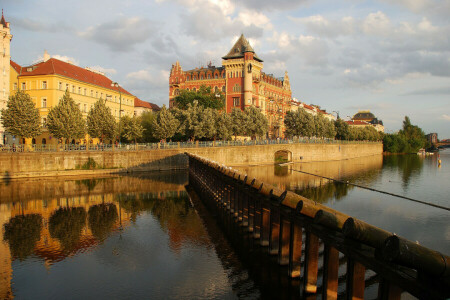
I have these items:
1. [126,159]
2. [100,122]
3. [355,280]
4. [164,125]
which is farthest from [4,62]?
[355,280]

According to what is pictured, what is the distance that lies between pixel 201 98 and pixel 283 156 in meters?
29.5

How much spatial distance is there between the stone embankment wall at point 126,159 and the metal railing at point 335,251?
40168mm

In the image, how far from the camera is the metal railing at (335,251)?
26.7 ft

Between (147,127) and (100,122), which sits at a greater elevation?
(100,122)

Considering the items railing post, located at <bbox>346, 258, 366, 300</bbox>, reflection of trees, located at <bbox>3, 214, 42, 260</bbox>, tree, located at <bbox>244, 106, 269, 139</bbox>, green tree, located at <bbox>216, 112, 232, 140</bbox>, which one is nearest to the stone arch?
tree, located at <bbox>244, 106, 269, 139</bbox>

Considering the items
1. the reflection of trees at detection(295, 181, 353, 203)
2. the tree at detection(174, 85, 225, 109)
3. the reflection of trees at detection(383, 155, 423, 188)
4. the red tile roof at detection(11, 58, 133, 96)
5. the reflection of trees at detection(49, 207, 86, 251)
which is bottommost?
the reflection of trees at detection(383, 155, 423, 188)

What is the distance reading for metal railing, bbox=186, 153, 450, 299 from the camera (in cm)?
814

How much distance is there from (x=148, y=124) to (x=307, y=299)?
74.6 m

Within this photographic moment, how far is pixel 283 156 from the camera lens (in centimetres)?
9512

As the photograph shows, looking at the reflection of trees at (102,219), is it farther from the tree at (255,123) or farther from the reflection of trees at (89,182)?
the tree at (255,123)

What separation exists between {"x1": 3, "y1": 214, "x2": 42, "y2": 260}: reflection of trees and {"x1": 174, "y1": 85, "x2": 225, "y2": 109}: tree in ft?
244

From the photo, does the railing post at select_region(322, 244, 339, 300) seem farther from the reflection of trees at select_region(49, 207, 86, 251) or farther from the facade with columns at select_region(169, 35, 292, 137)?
the facade with columns at select_region(169, 35, 292, 137)

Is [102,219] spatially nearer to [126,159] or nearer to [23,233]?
[23,233]

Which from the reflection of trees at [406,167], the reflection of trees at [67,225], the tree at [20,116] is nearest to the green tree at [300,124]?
the reflection of trees at [406,167]
